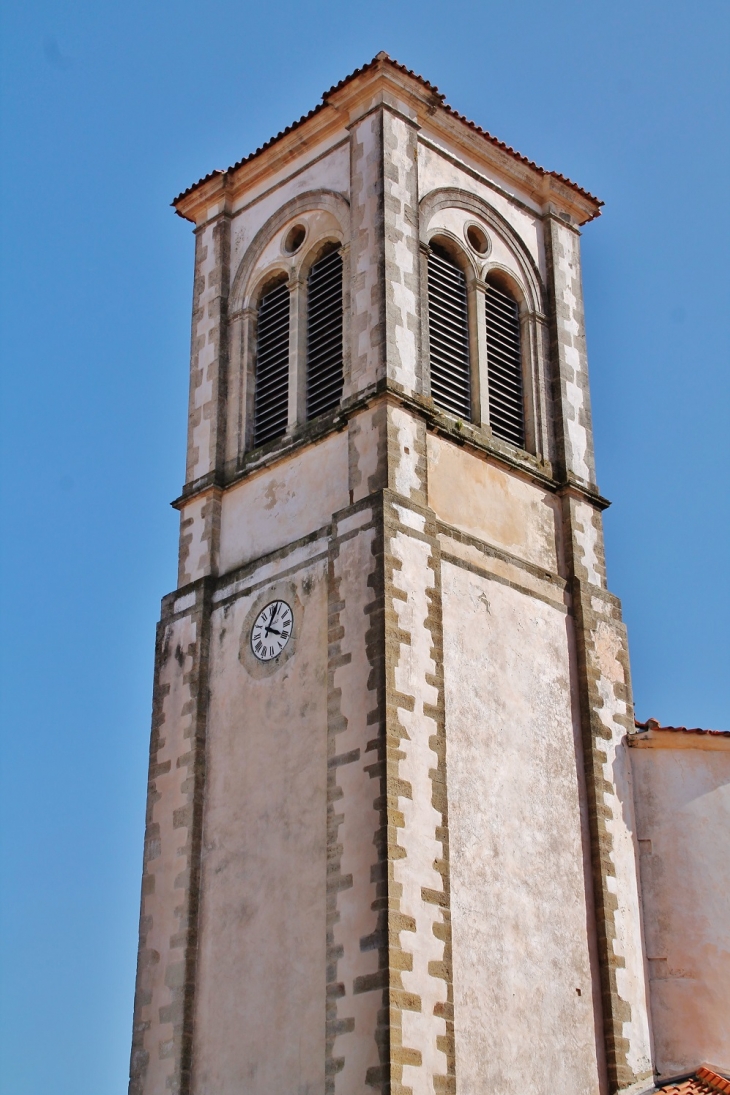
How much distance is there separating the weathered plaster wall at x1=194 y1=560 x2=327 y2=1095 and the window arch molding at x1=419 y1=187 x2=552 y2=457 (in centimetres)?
387

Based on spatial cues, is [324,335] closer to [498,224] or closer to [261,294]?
[261,294]

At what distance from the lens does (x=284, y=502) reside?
763 inches

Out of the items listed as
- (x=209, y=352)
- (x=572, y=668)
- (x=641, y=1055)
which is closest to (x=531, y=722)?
(x=572, y=668)

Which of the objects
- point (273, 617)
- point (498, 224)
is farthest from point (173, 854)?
point (498, 224)

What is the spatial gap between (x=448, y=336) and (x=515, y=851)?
260 inches

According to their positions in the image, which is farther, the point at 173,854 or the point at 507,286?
the point at 507,286

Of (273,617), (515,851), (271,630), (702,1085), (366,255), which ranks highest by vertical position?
(366,255)

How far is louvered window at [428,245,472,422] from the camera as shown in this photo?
19.8m

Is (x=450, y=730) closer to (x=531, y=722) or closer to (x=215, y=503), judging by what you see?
(x=531, y=722)

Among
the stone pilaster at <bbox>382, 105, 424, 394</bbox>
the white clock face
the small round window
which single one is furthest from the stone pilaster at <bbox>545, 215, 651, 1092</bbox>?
the white clock face

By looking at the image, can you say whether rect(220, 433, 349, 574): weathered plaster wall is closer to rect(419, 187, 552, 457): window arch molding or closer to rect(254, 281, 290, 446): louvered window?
rect(254, 281, 290, 446): louvered window

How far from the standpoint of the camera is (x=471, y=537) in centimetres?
1856

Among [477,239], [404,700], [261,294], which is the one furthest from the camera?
[261,294]

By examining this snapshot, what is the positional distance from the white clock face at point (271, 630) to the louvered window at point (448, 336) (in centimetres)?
314
